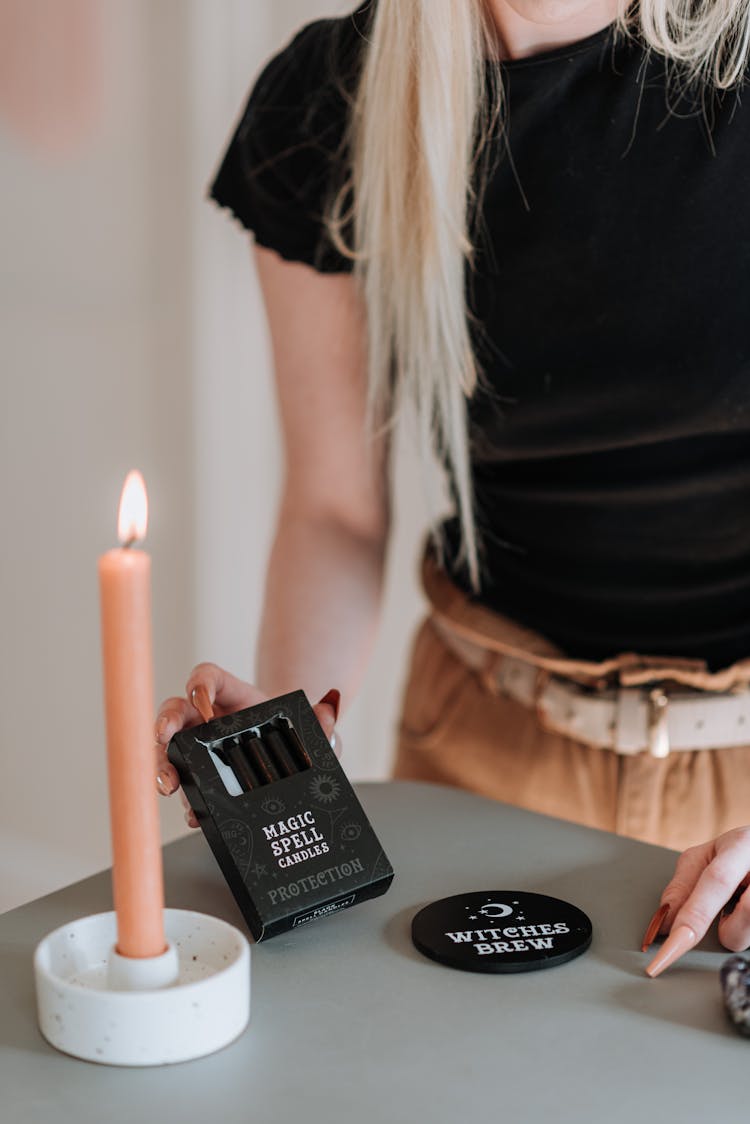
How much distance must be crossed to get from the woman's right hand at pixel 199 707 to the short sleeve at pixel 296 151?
16.5 inches

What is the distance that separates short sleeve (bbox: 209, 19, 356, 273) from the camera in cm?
97

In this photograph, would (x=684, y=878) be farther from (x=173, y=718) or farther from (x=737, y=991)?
(x=173, y=718)

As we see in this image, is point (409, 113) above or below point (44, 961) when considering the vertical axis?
above

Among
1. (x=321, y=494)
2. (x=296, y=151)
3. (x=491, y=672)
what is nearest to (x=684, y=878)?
(x=491, y=672)

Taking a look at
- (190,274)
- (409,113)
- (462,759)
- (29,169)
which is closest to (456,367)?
(409,113)

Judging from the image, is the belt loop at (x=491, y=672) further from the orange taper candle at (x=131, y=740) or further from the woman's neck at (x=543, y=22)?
the orange taper candle at (x=131, y=740)

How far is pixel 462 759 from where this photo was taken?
3.35ft

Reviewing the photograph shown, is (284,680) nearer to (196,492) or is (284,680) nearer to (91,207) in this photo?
(196,492)

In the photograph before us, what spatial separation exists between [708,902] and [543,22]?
0.57m

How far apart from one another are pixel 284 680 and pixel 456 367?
26cm

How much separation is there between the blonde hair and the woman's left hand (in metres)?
0.44

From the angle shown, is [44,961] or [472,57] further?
[472,57]

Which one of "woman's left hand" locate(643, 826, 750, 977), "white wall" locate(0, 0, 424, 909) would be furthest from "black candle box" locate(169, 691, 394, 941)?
"white wall" locate(0, 0, 424, 909)

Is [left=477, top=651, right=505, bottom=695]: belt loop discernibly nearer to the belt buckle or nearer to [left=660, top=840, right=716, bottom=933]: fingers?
the belt buckle
